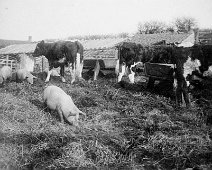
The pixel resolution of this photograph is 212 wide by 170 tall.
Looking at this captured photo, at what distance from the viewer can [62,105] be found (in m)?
8.16

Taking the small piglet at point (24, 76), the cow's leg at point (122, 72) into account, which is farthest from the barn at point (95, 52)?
the small piglet at point (24, 76)

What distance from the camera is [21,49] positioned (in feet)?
109

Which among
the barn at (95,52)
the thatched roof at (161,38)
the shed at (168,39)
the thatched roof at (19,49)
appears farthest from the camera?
the thatched roof at (161,38)

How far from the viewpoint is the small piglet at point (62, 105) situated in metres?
7.85

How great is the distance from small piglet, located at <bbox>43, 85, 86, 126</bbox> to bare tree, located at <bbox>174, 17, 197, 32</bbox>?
62535 mm

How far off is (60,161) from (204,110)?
5.24 m

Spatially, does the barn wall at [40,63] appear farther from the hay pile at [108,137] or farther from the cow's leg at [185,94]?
the cow's leg at [185,94]

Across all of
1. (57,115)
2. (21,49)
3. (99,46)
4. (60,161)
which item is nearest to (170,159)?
(60,161)

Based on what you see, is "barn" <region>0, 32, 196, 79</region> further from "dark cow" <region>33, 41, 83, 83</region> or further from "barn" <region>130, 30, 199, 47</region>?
"dark cow" <region>33, 41, 83, 83</region>

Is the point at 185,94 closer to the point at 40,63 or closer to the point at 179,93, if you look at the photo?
the point at 179,93

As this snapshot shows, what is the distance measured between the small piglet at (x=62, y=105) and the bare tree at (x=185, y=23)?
62.5 m

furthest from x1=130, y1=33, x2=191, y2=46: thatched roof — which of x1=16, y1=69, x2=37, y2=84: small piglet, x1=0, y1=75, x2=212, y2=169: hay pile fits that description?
x1=0, y1=75, x2=212, y2=169: hay pile

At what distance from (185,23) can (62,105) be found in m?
65.5

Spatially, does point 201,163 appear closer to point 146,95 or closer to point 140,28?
point 146,95
